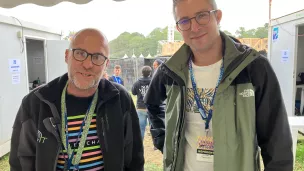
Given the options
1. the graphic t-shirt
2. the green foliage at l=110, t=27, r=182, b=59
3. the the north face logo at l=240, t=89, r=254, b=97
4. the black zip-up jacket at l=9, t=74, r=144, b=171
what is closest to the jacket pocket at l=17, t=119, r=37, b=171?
the black zip-up jacket at l=9, t=74, r=144, b=171

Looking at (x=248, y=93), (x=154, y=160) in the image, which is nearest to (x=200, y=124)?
(x=248, y=93)

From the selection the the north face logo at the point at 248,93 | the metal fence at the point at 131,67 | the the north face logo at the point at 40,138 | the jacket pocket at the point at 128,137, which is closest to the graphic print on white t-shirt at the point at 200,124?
the the north face logo at the point at 248,93

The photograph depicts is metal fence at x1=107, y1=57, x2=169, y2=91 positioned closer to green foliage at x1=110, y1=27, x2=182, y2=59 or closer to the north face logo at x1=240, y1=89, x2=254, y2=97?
the north face logo at x1=240, y1=89, x2=254, y2=97

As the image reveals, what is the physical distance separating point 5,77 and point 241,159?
15.5 feet

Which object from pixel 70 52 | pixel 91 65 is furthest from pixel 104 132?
pixel 70 52

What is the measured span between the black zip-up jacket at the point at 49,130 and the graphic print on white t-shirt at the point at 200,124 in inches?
16.2

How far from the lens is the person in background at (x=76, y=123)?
1.48 m

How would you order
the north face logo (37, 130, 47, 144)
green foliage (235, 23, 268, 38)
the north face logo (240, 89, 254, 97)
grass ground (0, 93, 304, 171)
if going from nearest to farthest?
1. the north face logo (240, 89, 254, 97)
2. the north face logo (37, 130, 47, 144)
3. grass ground (0, 93, 304, 171)
4. green foliage (235, 23, 268, 38)

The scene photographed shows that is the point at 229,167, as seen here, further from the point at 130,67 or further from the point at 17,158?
the point at 130,67

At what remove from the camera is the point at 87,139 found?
1.53 meters

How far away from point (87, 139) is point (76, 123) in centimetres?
12

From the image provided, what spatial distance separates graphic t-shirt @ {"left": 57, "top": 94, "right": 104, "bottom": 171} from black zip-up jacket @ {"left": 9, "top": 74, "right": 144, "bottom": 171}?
0.13 feet

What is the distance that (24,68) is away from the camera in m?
5.46

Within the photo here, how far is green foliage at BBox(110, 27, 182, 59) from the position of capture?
3626cm
